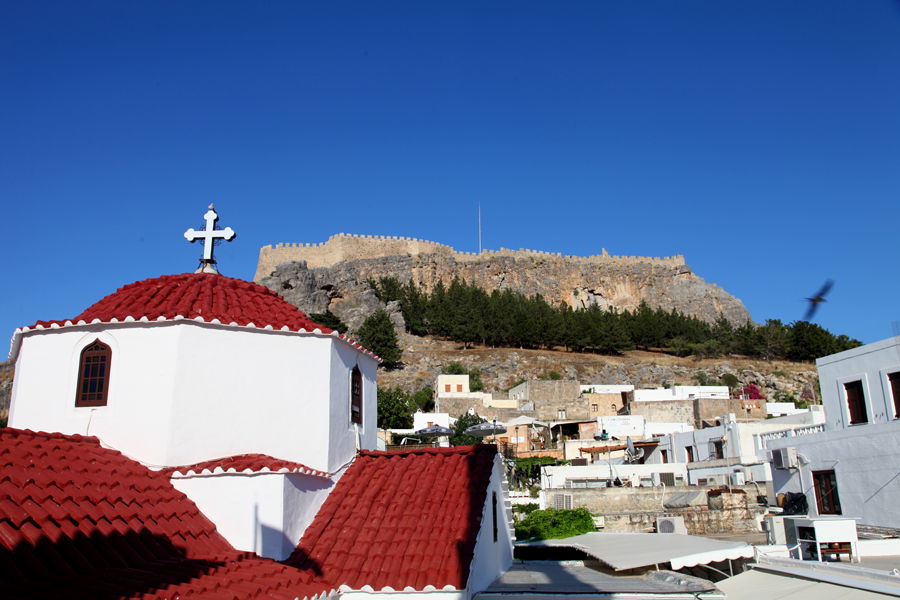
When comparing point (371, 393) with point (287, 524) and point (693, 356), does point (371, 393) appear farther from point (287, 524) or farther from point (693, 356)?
point (693, 356)

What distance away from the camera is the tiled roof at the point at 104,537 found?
575 cm

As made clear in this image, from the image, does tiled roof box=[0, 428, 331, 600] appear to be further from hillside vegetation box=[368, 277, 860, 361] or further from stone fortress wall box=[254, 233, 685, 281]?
stone fortress wall box=[254, 233, 685, 281]

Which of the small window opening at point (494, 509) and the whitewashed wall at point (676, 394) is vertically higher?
the whitewashed wall at point (676, 394)

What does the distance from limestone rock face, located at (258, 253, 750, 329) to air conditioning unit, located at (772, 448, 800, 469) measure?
221 feet

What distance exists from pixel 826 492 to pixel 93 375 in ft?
58.2

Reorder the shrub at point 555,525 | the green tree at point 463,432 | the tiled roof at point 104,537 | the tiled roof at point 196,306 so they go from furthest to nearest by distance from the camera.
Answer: the green tree at point 463,432 → the shrub at point 555,525 → the tiled roof at point 196,306 → the tiled roof at point 104,537

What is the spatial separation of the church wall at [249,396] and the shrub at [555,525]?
9.11 metres

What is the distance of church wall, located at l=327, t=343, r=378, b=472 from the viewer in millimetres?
10211

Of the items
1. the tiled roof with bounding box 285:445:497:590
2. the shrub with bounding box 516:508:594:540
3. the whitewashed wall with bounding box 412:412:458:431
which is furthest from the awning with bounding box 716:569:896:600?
the whitewashed wall with bounding box 412:412:458:431

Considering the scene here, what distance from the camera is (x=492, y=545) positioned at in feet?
32.3

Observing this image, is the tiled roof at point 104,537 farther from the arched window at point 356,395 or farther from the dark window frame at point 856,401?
the dark window frame at point 856,401

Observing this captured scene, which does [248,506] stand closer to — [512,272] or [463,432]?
[463,432]

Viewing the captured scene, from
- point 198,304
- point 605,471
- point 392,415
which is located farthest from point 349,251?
point 198,304

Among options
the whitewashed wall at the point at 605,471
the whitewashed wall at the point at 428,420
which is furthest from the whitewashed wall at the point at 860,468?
the whitewashed wall at the point at 428,420
